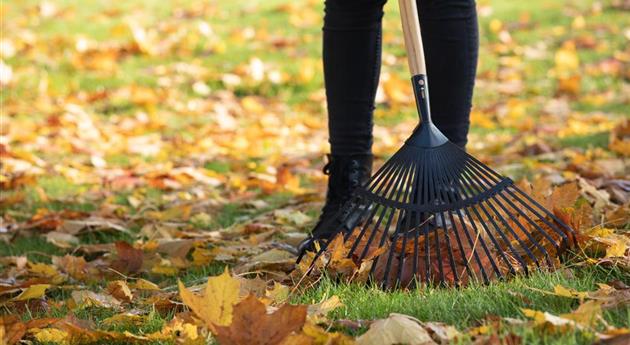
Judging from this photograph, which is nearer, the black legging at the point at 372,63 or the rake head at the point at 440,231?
the rake head at the point at 440,231

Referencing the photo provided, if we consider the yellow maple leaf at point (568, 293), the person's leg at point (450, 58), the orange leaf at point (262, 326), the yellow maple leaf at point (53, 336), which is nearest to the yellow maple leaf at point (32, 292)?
the yellow maple leaf at point (53, 336)

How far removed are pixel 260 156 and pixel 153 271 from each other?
6.54ft

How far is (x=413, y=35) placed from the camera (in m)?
2.17

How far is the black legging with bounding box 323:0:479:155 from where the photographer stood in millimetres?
2330

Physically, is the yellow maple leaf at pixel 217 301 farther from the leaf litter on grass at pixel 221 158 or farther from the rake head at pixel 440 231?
the rake head at pixel 440 231

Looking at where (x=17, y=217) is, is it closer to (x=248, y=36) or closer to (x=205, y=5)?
(x=248, y=36)

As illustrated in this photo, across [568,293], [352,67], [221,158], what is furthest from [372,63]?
[221,158]

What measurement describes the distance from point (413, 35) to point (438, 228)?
0.44 metres

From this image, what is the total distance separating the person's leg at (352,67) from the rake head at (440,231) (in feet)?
1.08

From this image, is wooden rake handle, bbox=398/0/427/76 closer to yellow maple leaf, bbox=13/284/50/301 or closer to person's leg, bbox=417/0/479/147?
person's leg, bbox=417/0/479/147

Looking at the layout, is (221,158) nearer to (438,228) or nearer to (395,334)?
(438,228)

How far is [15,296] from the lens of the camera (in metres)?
2.31

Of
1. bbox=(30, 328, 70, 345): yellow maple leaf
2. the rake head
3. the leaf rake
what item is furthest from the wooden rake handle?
bbox=(30, 328, 70, 345): yellow maple leaf

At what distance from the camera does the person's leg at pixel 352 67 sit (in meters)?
2.43
